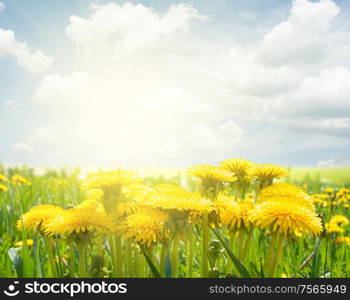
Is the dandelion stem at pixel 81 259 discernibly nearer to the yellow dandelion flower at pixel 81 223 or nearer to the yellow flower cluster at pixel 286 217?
the yellow dandelion flower at pixel 81 223

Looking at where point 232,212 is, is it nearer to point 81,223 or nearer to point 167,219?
point 167,219

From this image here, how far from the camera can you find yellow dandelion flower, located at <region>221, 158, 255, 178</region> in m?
1.58

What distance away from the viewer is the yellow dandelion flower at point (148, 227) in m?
1.15

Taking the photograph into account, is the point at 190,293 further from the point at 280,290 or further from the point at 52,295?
the point at 52,295

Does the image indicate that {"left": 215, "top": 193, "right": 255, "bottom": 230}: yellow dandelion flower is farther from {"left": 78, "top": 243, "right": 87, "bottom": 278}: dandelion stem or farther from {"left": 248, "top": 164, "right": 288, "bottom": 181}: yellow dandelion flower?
{"left": 78, "top": 243, "right": 87, "bottom": 278}: dandelion stem

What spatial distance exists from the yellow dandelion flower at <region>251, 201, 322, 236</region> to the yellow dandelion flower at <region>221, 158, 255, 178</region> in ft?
1.29

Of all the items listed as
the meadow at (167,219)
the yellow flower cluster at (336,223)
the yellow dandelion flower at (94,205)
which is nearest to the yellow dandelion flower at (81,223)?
the meadow at (167,219)

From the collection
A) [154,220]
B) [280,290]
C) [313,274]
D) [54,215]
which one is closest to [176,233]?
[154,220]

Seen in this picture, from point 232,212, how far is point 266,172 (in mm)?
300

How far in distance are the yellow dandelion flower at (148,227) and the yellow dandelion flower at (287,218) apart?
0.31 metres

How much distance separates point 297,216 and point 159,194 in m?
0.46

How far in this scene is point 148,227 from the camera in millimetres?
1165

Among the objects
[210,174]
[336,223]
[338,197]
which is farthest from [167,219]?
[338,197]

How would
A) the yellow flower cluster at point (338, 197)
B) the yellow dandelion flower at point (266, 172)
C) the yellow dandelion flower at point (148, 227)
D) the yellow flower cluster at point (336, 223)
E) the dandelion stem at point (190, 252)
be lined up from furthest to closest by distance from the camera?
the yellow flower cluster at point (338, 197), the yellow flower cluster at point (336, 223), the yellow dandelion flower at point (266, 172), the dandelion stem at point (190, 252), the yellow dandelion flower at point (148, 227)
